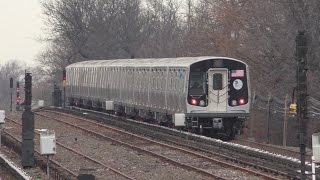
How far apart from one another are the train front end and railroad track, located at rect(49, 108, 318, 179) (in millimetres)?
1066

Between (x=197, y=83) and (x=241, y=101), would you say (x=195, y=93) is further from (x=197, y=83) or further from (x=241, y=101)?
(x=241, y=101)

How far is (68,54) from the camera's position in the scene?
203 feet

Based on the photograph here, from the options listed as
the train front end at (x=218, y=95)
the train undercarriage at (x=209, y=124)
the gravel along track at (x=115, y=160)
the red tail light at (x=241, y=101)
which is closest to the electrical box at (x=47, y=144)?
the gravel along track at (x=115, y=160)

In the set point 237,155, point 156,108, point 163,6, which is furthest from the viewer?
point 163,6

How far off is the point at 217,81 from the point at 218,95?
1.61 feet

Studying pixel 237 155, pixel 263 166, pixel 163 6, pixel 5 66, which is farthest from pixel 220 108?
pixel 5 66

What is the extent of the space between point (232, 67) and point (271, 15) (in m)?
10.7

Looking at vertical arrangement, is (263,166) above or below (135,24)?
below

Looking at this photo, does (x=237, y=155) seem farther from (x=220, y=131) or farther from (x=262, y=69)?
(x=262, y=69)

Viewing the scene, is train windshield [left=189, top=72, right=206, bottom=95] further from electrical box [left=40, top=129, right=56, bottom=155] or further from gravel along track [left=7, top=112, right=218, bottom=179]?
electrical box [left=40, top=129, right=56, bottom=155]

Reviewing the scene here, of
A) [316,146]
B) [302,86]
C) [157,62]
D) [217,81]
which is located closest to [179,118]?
[217,81]

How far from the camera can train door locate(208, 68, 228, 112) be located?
22.6m

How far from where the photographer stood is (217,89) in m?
22.7

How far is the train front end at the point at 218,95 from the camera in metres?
22.5
